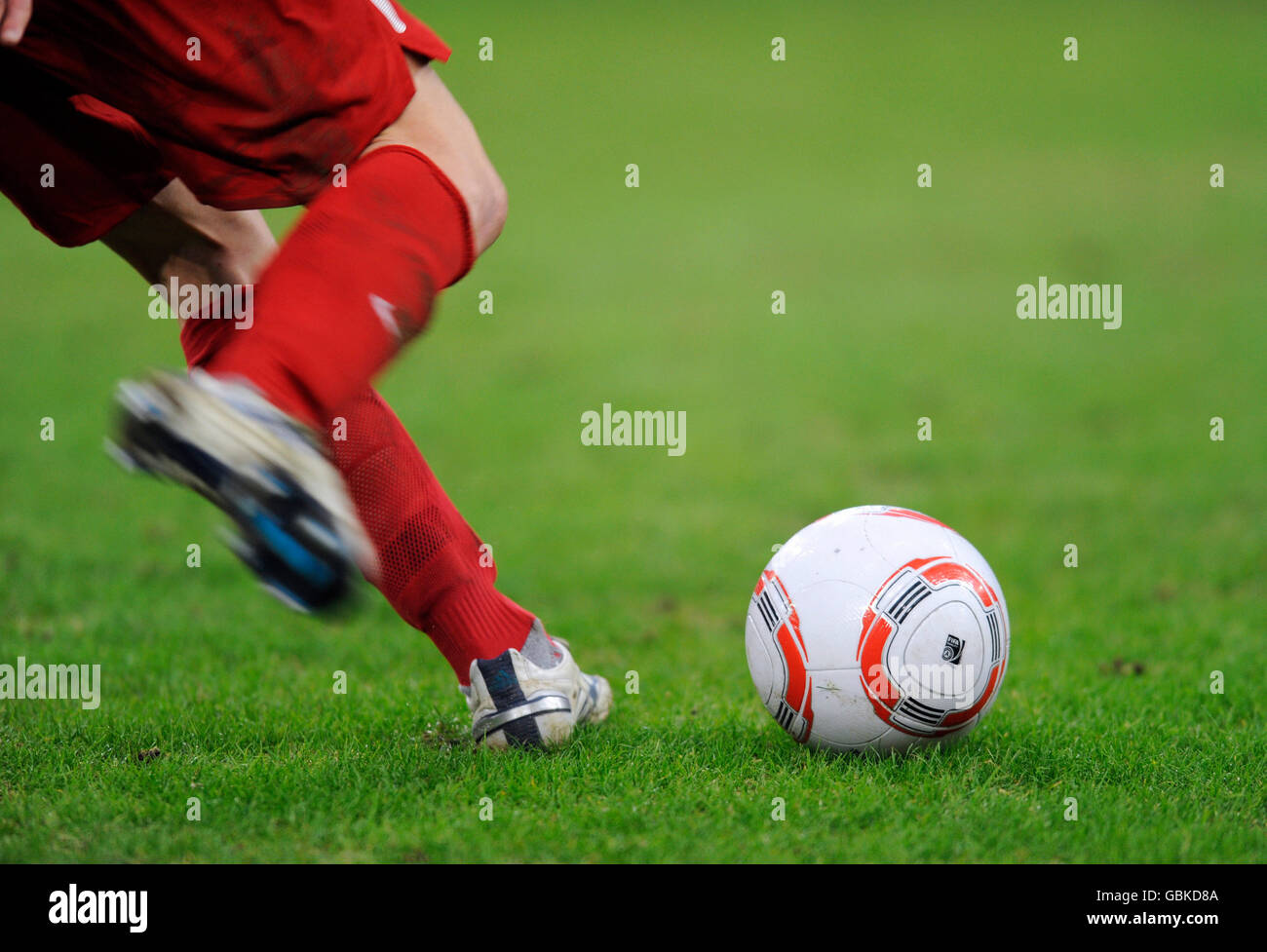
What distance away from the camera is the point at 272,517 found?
1982 millimetres

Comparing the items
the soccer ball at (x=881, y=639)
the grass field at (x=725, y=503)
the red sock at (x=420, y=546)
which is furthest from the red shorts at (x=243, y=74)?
the soccer ball at (x=881, y=639)

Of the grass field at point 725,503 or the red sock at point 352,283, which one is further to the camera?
the grass field at point 725,503

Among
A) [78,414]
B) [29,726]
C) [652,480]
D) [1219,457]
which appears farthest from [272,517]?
[78,414]

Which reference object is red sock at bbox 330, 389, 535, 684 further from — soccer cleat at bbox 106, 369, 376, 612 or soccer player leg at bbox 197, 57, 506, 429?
soccer cleat at bbox 106, 369, 376, 612

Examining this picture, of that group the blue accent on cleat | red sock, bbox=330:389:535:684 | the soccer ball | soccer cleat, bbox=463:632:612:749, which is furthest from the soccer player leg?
the soccer ball

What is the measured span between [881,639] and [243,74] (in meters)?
2.01

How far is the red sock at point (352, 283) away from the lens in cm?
209

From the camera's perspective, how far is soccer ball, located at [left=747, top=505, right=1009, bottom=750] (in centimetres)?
320

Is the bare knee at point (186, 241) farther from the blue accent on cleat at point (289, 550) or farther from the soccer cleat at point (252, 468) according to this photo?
the blue accent on cleat at point (289, 550)

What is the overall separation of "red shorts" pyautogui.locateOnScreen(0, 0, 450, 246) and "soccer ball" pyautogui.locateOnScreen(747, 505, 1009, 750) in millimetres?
1651

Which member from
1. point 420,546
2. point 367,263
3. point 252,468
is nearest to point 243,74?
point 367,263

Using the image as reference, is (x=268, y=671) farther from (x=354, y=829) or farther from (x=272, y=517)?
(x=272, y=517)

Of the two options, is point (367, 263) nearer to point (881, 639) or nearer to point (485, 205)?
point (485, 205)

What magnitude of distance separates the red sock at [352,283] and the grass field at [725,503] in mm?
424
